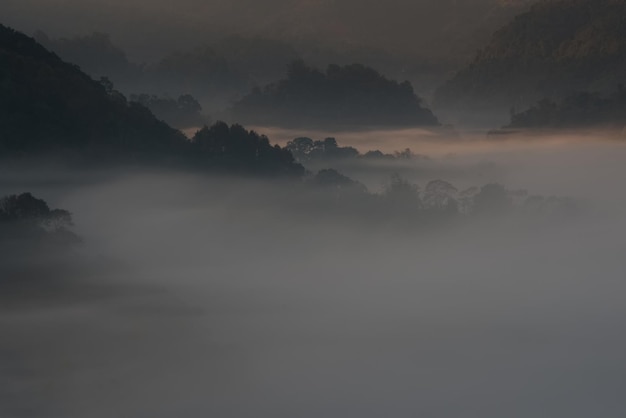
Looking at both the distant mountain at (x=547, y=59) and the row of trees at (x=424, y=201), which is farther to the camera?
the distant mountain at (x=547, y=59)

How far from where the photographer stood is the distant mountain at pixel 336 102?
9369 centimetres

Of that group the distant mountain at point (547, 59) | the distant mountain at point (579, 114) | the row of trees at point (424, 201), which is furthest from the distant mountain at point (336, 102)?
the row of trees at point (424, 201)

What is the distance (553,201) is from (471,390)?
3311 centimetres

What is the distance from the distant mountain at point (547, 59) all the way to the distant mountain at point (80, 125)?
52069mm

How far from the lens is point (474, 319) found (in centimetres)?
5534

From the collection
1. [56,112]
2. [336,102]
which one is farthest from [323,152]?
[56,112]

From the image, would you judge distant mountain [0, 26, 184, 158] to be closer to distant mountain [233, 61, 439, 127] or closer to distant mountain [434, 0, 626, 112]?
distant mountain [233, 61, 439, 127]

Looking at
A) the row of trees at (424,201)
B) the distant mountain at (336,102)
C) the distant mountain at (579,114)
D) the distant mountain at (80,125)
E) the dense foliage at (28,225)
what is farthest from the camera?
the distant mountain at (579,114)

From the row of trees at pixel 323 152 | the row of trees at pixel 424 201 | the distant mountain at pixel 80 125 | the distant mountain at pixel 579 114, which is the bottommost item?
the row of trees at pixel 424 201

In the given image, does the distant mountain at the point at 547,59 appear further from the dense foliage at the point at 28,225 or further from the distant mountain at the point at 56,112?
the dense foliage at the point at 28,225

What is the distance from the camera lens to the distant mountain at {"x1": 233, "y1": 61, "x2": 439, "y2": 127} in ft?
A: 307

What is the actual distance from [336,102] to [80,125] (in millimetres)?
51103

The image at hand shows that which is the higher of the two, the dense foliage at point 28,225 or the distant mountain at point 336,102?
the distant mountain at point 336,102

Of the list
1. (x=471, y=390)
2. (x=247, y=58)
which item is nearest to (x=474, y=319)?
(x=471, y=390)
